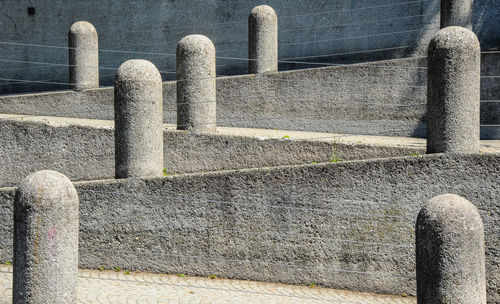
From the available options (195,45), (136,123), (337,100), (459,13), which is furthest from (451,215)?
(459,13)

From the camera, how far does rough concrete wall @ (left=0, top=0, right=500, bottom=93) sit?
645 inches

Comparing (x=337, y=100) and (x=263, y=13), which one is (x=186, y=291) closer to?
(x=337, y=100)

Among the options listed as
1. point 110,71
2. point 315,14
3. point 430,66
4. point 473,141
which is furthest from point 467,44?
point 110,71

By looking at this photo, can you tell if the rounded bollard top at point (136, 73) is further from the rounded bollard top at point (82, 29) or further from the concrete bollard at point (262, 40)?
the rounded bollard top at point (82, 29)

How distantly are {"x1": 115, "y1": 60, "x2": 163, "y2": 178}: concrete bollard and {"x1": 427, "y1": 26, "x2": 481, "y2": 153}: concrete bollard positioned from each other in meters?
3.23

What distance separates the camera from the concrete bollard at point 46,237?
633 centimetres

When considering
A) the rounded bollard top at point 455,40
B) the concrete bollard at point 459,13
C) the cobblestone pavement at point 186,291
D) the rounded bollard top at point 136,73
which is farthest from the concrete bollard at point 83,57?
the rounded bollard top at point 455,40

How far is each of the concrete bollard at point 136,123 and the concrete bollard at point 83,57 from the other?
16.7 ft

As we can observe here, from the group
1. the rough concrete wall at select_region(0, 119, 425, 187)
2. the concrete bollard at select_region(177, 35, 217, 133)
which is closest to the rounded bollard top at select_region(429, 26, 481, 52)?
the rough concrete wall at select_region(0, 119, 425, 187)

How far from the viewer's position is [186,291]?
849cm

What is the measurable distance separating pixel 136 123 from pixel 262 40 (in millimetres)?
4833

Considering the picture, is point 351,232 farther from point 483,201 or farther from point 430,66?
point 430,66

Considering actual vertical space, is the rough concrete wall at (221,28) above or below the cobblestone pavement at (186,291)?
above

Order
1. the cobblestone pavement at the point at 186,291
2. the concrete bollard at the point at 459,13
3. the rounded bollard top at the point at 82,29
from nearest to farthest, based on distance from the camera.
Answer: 1. the cobblestone pavement at the point at 186,291
2. the concrete bollard at the point at 459,13
3. the rounded bollard top at the point at 82,29
